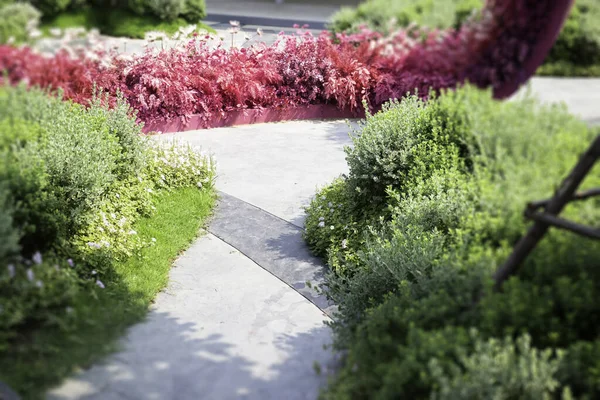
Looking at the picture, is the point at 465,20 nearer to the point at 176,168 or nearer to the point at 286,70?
the point at 176,168

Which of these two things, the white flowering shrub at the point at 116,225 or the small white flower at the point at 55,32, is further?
the white flowering shrub at the point at 116,225

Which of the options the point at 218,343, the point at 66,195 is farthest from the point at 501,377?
the point at 66,195

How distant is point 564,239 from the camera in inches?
115

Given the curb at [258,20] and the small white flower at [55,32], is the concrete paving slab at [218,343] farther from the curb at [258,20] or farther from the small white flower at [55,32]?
the curb at [258,20]

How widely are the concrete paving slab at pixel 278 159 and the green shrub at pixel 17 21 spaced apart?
3286mm

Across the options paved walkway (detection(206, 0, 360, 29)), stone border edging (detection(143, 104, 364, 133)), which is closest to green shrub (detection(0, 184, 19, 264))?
paved walkway (detection(206, 0, 360, 29))

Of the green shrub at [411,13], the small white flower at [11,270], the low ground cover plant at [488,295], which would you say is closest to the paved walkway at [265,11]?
the green shrub at [411,13]

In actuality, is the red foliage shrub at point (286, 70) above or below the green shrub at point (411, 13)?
below

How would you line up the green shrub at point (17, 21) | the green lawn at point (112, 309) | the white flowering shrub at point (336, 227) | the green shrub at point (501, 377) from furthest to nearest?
the white flowering shrub at point (336, 227), the green lawn at point (112, 309), the green shrub at point (17, 21), the green shrub at point (501, 377)

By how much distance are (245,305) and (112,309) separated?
0.95m

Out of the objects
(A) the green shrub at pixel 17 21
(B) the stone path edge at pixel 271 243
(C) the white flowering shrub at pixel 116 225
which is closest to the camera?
(A) the green shrub at pixel 17 21

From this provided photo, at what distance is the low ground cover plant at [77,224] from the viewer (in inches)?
119

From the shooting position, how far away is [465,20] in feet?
8.50

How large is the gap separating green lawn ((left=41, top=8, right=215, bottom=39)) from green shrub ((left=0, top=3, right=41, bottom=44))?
6 cm
